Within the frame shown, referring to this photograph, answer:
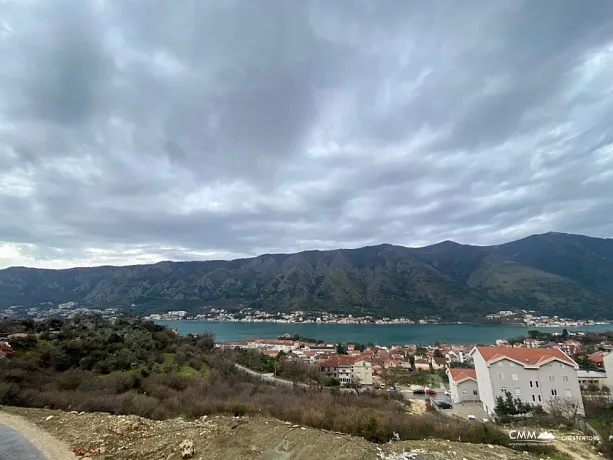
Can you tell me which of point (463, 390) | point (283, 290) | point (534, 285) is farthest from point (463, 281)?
point (463, 390)

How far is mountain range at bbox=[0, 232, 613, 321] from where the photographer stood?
11800cm

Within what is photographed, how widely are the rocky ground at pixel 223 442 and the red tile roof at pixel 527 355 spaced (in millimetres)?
13334

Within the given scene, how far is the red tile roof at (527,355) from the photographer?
18.0 meters

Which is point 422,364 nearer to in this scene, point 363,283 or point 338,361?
point 338,361

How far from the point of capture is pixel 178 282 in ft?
497

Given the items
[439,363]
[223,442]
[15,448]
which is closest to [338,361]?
[439,363]

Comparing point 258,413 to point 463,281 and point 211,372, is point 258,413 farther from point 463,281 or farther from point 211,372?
point 463,281

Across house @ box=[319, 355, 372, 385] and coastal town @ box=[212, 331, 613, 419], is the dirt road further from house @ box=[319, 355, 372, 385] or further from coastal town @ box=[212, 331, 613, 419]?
house @ box=[319, 355, 372, 385]

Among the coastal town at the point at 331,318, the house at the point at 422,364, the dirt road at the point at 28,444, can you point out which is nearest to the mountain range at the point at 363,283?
the coastal town at the point at 331,318

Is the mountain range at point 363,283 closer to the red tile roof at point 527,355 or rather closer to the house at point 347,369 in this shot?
the house at point 347,369

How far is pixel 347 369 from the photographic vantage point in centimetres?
3606

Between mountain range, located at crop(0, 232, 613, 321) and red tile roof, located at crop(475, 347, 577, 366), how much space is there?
95.0m

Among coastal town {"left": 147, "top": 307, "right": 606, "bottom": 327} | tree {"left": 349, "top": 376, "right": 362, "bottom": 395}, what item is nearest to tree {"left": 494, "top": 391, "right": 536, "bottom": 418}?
tree {"left": 349, "top": 376, "right": 362, "bottom": 395}

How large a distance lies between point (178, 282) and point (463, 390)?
148 metres
